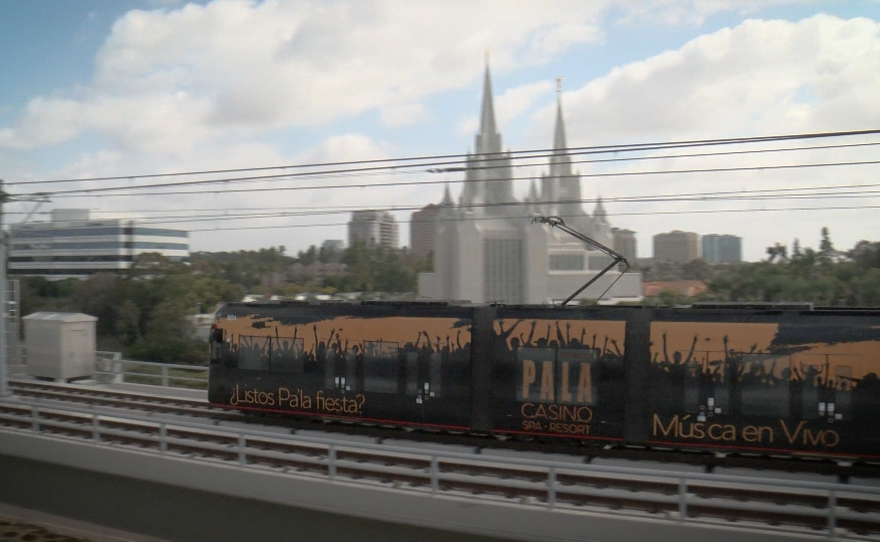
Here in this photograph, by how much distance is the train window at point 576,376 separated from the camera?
12594 mm

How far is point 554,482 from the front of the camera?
30.8 feet

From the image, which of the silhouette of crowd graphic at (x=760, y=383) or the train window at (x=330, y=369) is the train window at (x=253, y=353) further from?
the silhouette of crowd graphic at (x=760, y=383)

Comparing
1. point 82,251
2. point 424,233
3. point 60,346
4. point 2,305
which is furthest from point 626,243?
point 2,305

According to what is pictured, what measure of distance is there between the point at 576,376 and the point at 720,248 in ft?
202

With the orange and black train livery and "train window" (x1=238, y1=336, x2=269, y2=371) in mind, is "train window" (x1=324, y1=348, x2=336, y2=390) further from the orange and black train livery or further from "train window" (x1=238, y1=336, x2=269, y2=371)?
"train window" (x1=238, y1=336, x2=269, y2=371)

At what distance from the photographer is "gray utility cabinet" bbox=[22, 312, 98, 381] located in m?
21.8

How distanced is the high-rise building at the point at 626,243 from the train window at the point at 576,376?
187 feet

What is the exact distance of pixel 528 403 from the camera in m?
13.0

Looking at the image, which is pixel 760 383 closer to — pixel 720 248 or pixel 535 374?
pixel 535 374

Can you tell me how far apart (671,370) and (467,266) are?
79.2 m

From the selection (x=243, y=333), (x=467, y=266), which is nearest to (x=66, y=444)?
(x=243, y=333)

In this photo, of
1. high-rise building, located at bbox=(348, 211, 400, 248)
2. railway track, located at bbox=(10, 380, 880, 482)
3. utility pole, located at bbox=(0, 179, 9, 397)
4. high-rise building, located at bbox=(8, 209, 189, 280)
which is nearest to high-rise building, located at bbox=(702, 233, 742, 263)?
high-rise building, located at bbox=(348, 211, 400, 248)

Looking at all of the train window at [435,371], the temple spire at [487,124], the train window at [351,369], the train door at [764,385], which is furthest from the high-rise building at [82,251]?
the temple spire at [487,124]

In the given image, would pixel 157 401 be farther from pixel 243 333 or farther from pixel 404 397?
pixel 404 397
